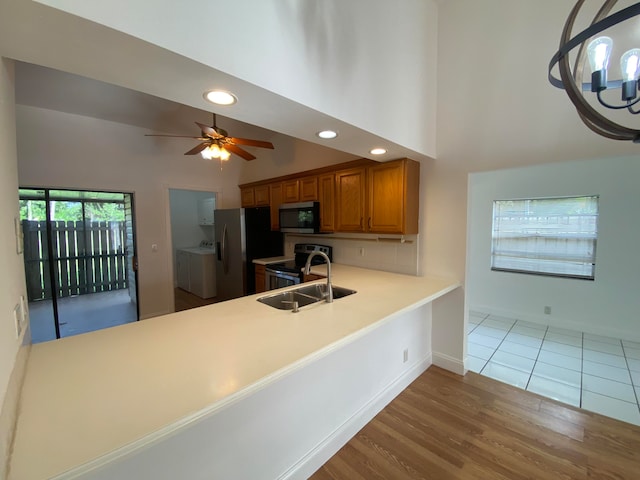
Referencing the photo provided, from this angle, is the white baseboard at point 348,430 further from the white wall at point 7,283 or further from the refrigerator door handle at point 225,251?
the refrigerator door handle at point 225,251

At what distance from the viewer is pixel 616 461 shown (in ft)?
5.63

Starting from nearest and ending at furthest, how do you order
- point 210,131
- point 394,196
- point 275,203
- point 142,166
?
point 210,131, point 394,196, point 142,166, point 275,203

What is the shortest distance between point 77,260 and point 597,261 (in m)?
7.14

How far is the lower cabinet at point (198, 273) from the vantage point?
17.4 ft

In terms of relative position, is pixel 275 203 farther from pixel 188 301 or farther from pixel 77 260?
pixel 77 260

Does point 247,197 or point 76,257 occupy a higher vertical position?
point 247,197

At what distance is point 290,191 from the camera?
3936mm

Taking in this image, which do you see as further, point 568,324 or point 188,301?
point 188,301

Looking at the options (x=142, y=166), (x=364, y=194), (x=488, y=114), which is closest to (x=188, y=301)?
(x=142, y=166)

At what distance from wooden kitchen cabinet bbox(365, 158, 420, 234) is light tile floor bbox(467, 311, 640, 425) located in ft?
5.62

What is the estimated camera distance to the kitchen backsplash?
2919mm

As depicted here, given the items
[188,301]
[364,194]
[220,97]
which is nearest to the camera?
[220,97]

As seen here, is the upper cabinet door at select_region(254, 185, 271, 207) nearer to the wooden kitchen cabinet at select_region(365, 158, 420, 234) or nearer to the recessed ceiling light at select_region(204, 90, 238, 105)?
the wooden kitchen cabinet at select_region(365, 158, 420, 234)

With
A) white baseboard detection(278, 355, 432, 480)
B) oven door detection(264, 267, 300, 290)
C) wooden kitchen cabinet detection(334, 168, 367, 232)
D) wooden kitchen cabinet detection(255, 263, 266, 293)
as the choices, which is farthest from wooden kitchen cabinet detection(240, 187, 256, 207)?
white baseboard detection(278, 355, 432, 480)
